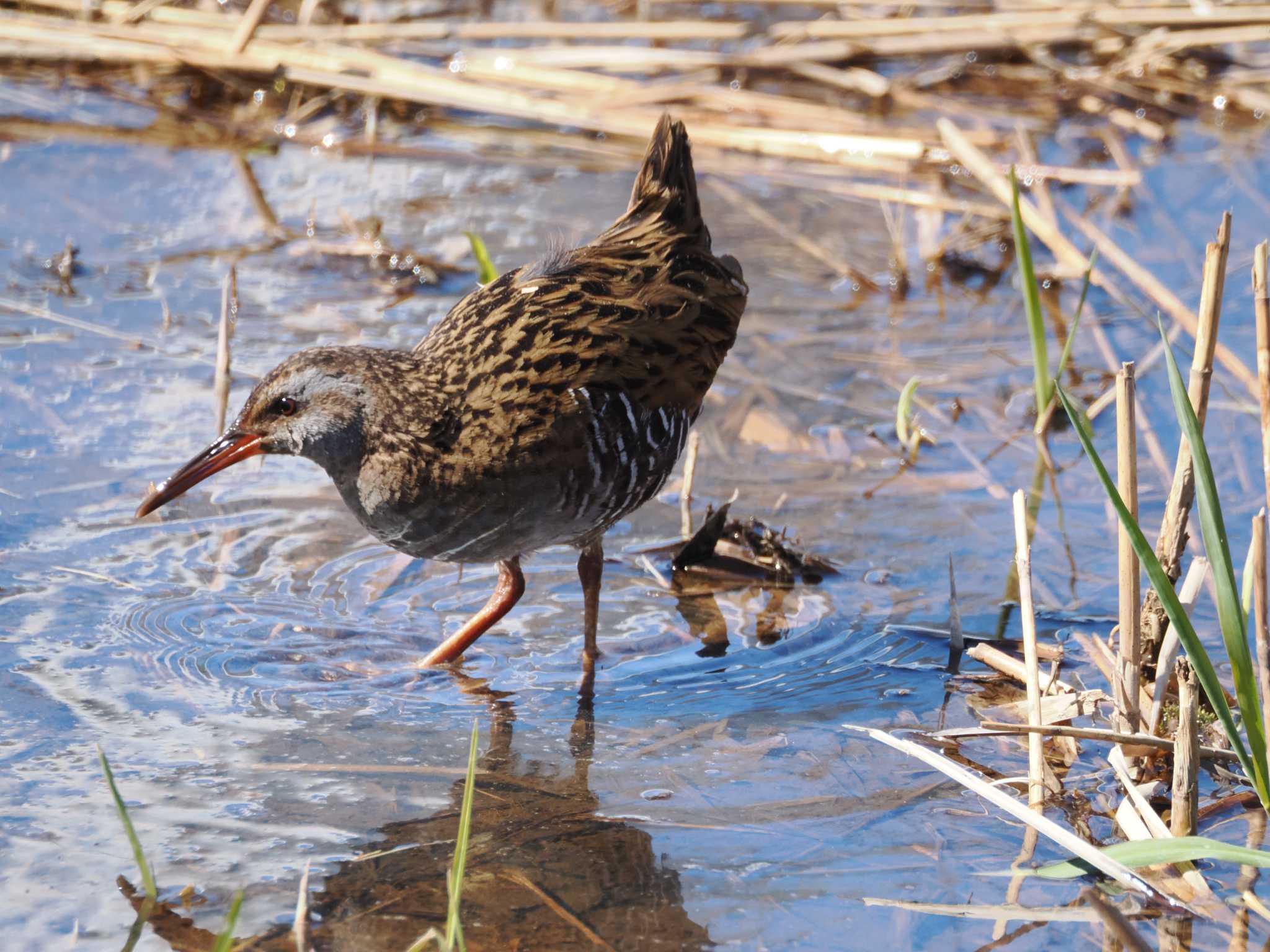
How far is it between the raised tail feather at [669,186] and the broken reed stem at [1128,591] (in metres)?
1.55

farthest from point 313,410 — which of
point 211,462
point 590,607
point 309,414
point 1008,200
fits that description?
point 1008,200

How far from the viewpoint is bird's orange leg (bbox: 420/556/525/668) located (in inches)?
147

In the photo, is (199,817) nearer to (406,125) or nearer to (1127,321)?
(1127,321)

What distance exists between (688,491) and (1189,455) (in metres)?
1.72

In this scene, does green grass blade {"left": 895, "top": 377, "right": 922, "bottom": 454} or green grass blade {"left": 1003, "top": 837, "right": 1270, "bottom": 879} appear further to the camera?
green grass blade {"left": 895, "top": 377, "right": 922, "bottom": 454}

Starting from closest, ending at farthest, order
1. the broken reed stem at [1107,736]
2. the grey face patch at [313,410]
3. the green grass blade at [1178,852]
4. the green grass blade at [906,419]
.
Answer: the green grass blade at [1178,852]
the broken reed stem at [1107,736]
the grey face patch at [313,410]
the green grass blade at [906,419]

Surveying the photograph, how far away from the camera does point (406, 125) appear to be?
7223 mm

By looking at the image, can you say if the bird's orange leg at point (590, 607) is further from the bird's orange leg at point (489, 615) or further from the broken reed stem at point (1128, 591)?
the broken reed stem at point (1128, 591)

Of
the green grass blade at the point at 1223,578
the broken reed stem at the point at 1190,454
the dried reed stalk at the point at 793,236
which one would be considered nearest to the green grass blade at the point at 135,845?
the green grass blade at the point at 1223,578

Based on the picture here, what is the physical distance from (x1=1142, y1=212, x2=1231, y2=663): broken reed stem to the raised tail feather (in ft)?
5.08

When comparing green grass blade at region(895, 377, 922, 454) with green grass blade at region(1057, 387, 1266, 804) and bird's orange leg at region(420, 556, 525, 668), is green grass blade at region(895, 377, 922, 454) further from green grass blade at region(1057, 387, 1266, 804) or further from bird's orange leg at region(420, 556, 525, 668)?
green grass blade at region(1057, 387, 1266, 804)

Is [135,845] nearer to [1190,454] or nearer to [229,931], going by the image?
[229,931]

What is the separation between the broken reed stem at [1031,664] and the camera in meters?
3.06

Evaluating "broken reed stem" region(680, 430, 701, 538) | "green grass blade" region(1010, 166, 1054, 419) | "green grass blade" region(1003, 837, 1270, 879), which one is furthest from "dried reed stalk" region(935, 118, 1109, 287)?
"green grass blade" region(1003, 837, 1270, 879)
